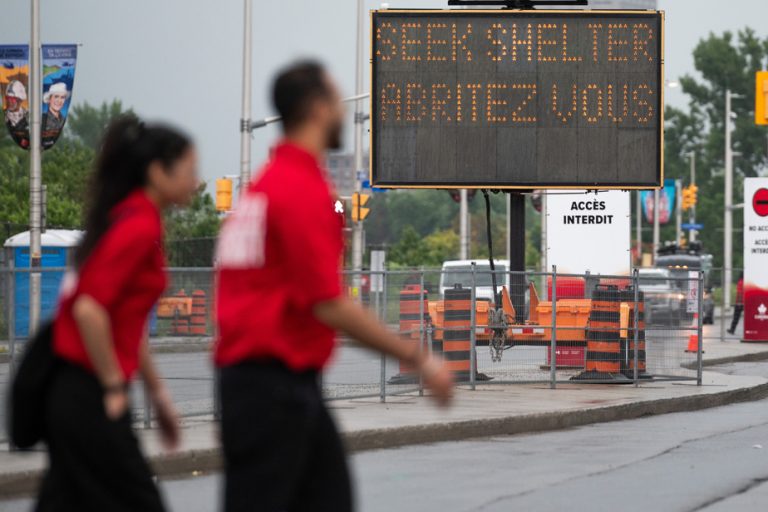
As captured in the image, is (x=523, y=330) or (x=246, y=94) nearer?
(x=523, y=330)

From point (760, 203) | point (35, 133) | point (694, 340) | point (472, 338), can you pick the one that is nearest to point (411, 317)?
point (472, 338)

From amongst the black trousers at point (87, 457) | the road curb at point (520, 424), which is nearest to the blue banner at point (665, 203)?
the road curb at point (520, 424)

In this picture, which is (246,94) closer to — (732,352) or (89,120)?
(732,352)

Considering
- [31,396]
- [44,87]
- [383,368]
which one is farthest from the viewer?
[44,87]

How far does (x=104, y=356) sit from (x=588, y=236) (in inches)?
787

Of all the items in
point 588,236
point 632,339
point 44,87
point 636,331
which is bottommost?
point 632,339

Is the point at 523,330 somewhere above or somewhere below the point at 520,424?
above

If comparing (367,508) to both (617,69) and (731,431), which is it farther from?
(617,69)

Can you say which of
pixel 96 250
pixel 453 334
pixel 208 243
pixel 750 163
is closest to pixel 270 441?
pixel 96 250


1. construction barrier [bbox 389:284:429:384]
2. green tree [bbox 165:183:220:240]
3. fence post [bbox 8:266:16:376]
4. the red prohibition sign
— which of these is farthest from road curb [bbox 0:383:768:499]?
green tree [bbox 165:183:220:240]

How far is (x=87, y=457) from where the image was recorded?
546cm

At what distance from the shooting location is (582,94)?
1933 centimetres

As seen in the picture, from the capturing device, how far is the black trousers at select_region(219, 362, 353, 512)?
513 cm

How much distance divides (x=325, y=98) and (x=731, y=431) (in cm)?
1098
